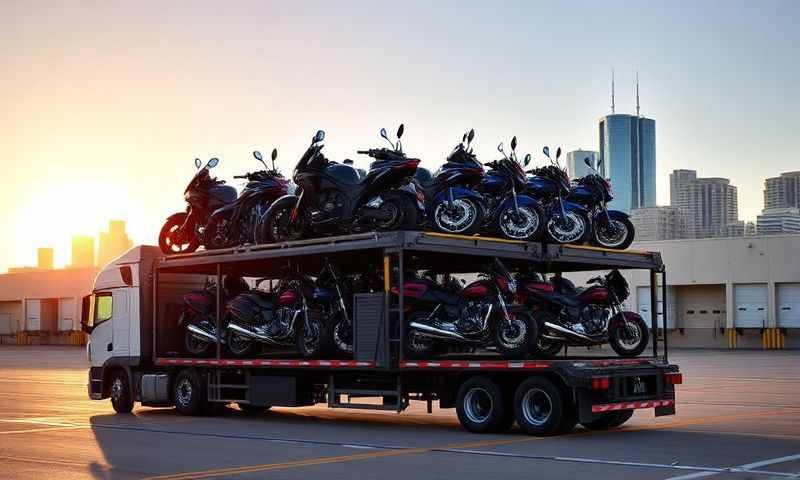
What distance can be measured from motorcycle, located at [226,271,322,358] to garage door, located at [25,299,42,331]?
6831cm

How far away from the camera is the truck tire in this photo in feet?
49.8

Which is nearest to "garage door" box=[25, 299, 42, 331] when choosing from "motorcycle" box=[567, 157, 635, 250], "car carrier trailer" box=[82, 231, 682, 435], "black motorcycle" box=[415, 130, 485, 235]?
"car carrier trailer" box=[82, 231, 682, 435]

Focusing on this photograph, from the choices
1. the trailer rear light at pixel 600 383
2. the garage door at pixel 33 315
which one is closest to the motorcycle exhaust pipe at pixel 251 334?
the trailer rear light at pixel 600 383

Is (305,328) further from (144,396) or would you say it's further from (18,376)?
(18,376)

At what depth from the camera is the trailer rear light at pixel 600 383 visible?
1494 centimetres

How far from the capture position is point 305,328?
60.9 ft

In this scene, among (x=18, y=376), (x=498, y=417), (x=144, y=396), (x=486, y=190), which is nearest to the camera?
(x=498, y=417)

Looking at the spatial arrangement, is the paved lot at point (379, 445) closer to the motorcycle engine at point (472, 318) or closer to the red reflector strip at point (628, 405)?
the red reflector strip at point (628, 405)

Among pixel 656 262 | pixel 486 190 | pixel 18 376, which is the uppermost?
pixel 486 190

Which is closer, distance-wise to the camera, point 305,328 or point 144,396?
point 305,328

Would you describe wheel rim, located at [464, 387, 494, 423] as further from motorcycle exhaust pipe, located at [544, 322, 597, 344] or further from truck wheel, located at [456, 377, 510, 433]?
motorcycle exhaust pipe, located at [544, 322, 597, 344]

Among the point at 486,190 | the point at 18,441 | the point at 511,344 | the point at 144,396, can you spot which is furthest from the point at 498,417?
the point at 144,396

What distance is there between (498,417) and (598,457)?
2.72 metres

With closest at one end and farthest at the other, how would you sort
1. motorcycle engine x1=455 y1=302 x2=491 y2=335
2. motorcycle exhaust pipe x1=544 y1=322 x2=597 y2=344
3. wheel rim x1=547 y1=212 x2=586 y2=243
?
motorcycle engine x1=455 y1=302 x2=491 y2=335 < motorcycle exhaust pipe x1=544 y1=322 x2=597 y2=344 < wheel rim x1=547 y1=212 x2=586 y2=243
